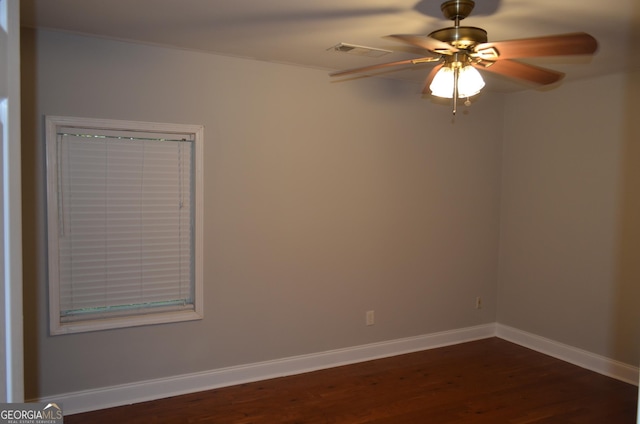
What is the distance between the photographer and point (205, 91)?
337cm

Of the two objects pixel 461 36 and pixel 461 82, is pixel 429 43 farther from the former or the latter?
pixel 461 82

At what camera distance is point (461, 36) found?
2049 mm

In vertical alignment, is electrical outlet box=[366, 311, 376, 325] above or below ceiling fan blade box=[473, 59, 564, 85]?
below

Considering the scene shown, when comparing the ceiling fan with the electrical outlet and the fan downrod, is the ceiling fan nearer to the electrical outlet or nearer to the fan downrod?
the fan downrod

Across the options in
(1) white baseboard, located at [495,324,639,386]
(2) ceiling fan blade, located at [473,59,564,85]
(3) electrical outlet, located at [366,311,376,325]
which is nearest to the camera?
(2) ceiling fan blade, located at [473,59,564,85]

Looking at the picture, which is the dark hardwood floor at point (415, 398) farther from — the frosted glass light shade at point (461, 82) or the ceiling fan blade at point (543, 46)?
the ceiling fan blade at point (543, 46)

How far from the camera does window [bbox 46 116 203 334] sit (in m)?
3.01

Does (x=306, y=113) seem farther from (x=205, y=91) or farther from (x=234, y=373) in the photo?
(x=234, y=373)

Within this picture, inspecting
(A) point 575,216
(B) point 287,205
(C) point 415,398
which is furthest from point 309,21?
(A) point 575,216

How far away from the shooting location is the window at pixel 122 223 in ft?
9.89

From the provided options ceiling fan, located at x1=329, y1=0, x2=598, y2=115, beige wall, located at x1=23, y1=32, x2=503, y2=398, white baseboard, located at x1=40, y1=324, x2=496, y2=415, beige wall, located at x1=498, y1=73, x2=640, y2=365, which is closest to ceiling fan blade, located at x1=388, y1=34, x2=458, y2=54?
ceiling fan, located at x1=329, y1=0, x2=598, y2=115

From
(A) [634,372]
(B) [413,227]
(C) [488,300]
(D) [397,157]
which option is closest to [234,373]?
(B) [413,227]

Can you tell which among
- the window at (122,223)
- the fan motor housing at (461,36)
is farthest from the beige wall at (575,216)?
the window at (122,223)

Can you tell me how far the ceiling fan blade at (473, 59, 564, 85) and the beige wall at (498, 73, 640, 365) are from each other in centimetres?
192
